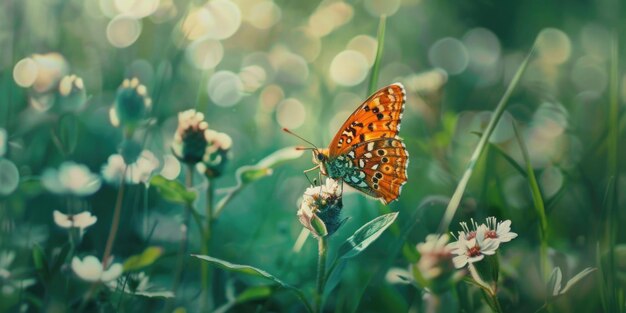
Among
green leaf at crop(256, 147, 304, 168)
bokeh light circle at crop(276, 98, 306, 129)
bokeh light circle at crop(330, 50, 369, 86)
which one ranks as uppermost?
green leaf at crop(256, 147, 304, 168)

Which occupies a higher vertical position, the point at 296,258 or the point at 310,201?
the point at 310,201

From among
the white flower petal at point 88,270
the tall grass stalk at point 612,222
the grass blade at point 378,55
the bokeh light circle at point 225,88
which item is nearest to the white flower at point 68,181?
the white flower petal at point 88,270

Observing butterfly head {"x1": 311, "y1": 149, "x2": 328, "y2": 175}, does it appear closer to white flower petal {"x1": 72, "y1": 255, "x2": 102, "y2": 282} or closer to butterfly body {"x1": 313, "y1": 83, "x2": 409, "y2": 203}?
butterfly body {"x1": 313, "y1": 83, "x2": 409, "y2": 203}

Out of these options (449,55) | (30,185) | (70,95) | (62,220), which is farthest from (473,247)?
(449,55)

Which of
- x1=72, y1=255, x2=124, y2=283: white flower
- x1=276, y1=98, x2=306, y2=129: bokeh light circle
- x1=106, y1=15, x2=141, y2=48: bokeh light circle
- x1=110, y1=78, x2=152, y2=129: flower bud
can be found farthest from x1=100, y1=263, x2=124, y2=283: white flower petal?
x1=106, y1=15, x2=141, y2=48: bokeh light circle

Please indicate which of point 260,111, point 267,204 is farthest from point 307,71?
point 267,204

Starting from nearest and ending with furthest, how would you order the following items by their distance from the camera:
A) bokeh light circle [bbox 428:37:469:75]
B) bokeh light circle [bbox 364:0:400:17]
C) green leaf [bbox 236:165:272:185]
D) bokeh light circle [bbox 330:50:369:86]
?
green leaf [bbox 236:165:272:185], bokeh light circle [bbox 330:50:369:86], bokeh light circle [bbox 428:37:469:75], bokeh light circle [bbox 364:0:400:17]

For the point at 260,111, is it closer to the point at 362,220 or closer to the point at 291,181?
Result: the point at 291,181
